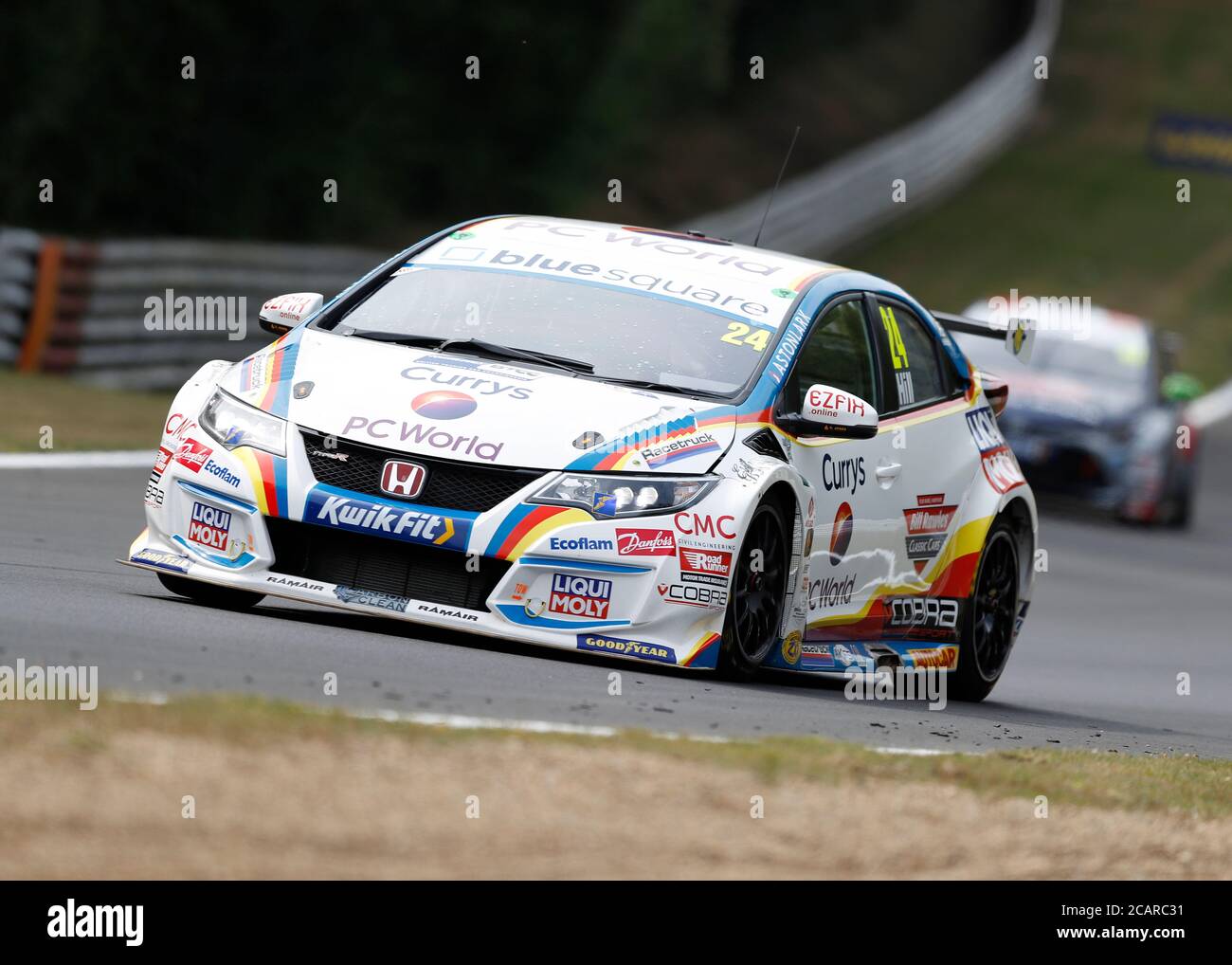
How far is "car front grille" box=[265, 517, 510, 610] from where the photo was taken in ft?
25.5

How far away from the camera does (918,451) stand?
9531mm

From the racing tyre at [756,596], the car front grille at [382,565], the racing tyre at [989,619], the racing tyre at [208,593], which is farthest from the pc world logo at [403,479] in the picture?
the racing tyre at [989,619]

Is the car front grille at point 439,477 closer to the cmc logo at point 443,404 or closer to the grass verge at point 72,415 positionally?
the cmc logo at point 443,404

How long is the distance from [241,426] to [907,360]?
295 cm

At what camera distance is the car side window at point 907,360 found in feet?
31.3

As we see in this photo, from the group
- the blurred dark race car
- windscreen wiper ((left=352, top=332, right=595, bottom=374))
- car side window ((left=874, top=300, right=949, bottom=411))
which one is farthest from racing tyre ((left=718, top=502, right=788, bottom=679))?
the blurred dark race car

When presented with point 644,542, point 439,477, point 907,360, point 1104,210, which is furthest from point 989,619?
point 1104,210

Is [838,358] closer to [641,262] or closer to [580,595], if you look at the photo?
[641,262]

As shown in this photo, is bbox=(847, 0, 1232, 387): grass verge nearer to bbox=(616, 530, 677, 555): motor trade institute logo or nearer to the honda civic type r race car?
the honda civic type r race car

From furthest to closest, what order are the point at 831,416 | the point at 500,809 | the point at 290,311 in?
the point at 290,311 → the point at 831,416 → the point at 500,809

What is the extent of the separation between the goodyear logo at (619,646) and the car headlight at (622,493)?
40 cm

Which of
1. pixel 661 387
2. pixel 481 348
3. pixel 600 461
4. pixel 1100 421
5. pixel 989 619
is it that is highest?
pixel 1100 421
